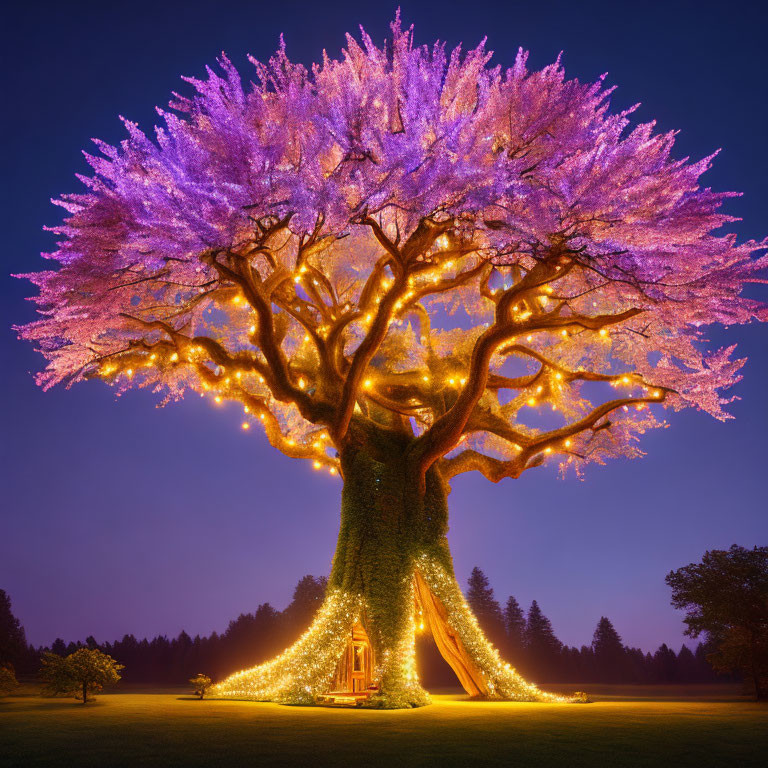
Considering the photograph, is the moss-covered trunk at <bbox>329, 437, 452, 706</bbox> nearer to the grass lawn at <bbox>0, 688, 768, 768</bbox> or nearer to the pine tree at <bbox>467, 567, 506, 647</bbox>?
the grass lawn at <bbox>0, 688, 768, 768</bbox>

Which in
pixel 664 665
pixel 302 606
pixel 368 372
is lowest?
pixel 664 665

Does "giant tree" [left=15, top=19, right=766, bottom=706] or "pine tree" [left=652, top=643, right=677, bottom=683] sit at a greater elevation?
"giant tree" [left=15, top=19, right=766, bottom=706]

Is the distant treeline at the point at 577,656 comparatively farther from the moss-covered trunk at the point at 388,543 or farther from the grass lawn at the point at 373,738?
the grass lawn at the point at 373,738

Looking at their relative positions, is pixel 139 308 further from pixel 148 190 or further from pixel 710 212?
pixel 710 212

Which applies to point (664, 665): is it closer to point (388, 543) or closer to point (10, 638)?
point (388, 543)

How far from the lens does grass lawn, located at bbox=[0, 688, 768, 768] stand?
16.6ft

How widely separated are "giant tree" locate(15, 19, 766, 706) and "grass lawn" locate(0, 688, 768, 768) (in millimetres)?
2840

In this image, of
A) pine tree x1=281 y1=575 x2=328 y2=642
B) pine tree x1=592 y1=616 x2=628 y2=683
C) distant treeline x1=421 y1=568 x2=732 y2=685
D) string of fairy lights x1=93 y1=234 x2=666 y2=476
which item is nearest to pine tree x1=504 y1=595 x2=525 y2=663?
distant treeline x1=421 y1=568 x2=732 y2=685

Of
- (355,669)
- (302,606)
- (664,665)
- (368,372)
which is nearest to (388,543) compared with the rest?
(355,669)

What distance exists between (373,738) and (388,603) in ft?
17.8

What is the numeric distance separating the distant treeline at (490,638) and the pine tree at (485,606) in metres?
0.01

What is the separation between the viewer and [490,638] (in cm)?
3738

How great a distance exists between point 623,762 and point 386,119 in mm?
8786

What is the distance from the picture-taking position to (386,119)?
9125mm
